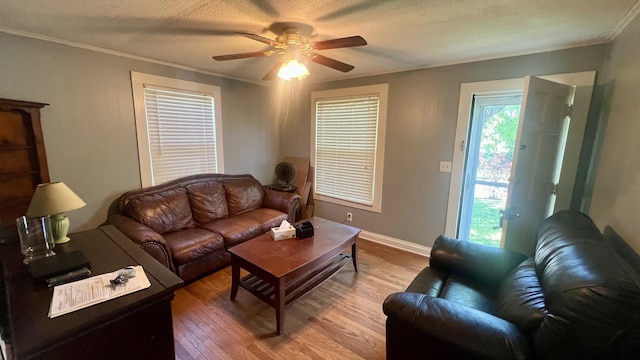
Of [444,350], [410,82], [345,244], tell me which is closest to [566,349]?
[444,350]

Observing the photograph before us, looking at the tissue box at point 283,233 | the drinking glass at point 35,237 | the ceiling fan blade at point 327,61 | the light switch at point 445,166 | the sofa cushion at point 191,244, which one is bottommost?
the sofa cushion at point 191,244

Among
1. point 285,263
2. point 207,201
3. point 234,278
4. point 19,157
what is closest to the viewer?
point 285,263

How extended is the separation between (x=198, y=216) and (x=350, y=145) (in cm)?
224

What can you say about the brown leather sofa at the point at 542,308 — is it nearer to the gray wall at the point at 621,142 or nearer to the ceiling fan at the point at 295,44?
the gray wall at the point at 621,142

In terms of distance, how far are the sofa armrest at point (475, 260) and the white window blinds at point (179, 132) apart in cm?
304

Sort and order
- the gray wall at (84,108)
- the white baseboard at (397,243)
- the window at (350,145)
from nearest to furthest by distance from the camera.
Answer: the gray wall at (84,108) < the white baseboard at (397,243) < the window at (350,145)

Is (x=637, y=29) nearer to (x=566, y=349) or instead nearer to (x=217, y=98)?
(x=566, y=349)

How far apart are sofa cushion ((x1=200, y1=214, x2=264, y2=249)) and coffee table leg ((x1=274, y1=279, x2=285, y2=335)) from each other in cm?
113

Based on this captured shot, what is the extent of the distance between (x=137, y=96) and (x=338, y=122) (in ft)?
8.15

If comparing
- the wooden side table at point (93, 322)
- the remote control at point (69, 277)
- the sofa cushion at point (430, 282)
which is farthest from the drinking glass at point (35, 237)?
the sofa cushion at point (430, 282)

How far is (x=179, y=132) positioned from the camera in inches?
126

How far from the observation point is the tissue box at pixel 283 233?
2.42 meters

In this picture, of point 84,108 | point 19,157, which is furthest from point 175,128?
point 19,157

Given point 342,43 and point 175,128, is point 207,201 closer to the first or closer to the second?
point 175,128
